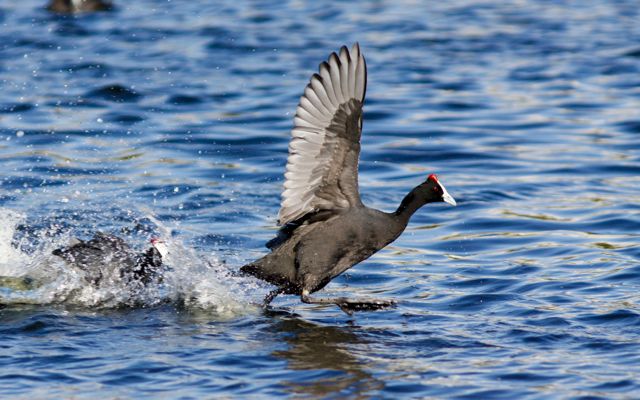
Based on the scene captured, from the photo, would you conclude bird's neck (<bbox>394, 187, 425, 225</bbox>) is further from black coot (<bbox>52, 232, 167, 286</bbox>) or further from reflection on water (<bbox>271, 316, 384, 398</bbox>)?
black coot (<bbox>52, 232, 167, 286</bbox>)

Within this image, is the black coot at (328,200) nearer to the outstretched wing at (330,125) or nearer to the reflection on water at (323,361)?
the outstretched wing at (330,125)

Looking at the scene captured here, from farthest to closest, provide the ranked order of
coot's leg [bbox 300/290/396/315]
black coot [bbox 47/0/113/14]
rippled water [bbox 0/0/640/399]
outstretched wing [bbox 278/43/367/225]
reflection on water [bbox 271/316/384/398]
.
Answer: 1. black coot [bbox 47/0/113/14]
2. coot's leg [bbox 300/290/396/315]
3. outstretched wing [bbox 278/43/367/225]
4. rippled water [bbox 0/0/640/399]
5. reflection on water [bbox 271/316/384/398]

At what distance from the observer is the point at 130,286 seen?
6.91 metres

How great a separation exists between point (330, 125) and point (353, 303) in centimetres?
110

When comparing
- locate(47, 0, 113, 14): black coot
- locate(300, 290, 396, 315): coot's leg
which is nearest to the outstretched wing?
locate(300, 290, 396, 315): coot's leg

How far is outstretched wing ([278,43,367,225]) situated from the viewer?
6160 millimetres

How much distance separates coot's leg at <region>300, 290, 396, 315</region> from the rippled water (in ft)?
0.35

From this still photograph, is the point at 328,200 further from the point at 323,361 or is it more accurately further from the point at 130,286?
the point at 130,286

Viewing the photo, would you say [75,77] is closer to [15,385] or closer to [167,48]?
[167,48]

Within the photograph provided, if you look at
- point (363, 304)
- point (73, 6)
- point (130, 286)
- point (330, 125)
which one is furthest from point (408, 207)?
point (73, 6)

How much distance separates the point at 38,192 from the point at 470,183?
3.84 metres

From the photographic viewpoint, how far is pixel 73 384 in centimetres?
539

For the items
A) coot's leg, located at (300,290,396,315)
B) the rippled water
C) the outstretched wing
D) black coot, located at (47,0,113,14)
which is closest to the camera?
the rippled water

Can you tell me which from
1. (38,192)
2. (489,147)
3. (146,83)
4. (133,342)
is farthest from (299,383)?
(146,83)
